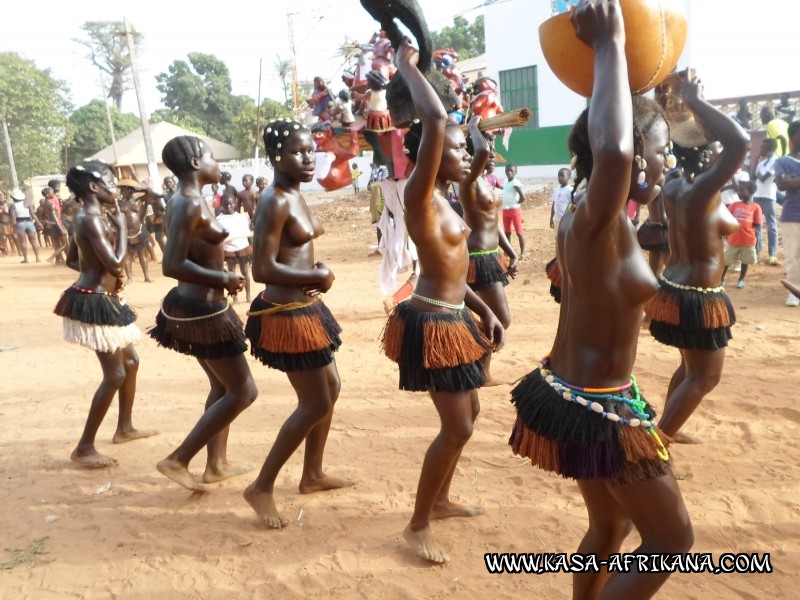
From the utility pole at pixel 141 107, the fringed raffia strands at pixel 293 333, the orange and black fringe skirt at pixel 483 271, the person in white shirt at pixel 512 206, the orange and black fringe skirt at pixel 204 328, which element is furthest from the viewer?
the utility pole at pixel 141 107

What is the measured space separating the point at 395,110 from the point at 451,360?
4.19 feet

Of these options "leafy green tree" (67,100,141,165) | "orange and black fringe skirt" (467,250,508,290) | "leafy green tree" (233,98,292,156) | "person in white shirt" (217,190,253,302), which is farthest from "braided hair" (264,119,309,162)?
"leafy green tree" (67,100,141,165)

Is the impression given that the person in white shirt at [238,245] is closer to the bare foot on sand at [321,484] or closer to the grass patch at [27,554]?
the bare foot on sand at [321,484]

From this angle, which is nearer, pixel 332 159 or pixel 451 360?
pixel 451 360

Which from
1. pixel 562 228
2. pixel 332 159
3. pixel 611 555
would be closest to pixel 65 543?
pixel 611 555

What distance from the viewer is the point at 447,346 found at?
2.93 metres

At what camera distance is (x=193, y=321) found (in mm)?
3670

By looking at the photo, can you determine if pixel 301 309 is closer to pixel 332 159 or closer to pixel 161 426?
pixel 161 426

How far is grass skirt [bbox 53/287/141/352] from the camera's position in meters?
4.30

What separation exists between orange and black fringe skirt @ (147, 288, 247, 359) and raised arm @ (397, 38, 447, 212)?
154 centimetres

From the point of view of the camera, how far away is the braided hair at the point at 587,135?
1.90 metres

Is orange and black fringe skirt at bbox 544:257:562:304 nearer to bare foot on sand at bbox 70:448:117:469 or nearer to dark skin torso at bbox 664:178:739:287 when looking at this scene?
dark skin torso at bbox 664:178:739:287

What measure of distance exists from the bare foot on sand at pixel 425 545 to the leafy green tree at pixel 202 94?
58.3 metres

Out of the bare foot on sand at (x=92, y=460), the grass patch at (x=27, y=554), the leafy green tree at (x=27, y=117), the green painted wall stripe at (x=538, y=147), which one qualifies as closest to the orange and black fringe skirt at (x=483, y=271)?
the bare foot on sand at (x=92, y=460)
